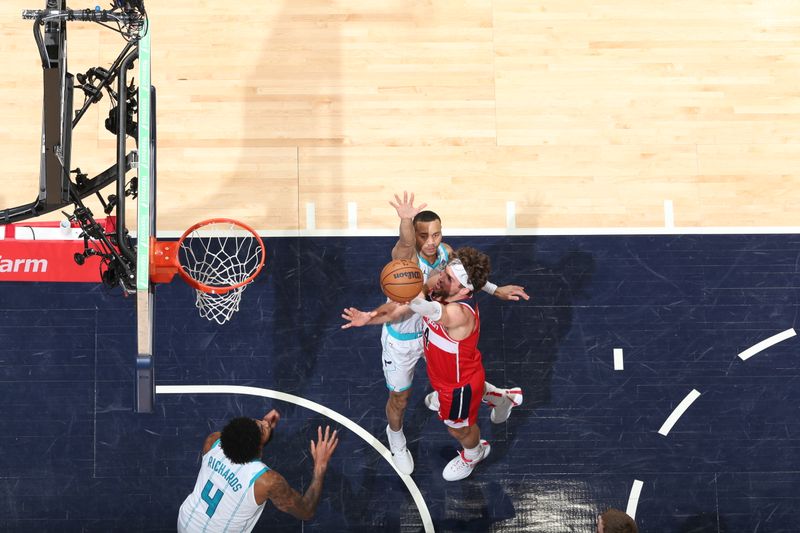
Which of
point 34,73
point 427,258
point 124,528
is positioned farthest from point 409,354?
point 34,73

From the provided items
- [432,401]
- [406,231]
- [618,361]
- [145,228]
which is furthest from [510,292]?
[145,228]

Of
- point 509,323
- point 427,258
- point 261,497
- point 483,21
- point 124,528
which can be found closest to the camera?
point 261,497

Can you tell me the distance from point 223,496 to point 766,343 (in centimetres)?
544

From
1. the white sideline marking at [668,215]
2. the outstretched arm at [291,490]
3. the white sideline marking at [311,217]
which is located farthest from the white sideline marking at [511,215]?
the outstretched arm at [291,490]

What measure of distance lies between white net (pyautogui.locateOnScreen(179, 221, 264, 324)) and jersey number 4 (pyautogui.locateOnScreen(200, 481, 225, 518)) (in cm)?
200

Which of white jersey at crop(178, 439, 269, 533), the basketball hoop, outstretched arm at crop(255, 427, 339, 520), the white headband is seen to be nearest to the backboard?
white jersey at crop(178, 439, 269, 533)

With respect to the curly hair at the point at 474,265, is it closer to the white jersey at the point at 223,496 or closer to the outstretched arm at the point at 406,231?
the outstretched arm at the point at 406,231

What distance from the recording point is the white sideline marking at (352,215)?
27.8 ft

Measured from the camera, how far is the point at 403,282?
6.61 metres

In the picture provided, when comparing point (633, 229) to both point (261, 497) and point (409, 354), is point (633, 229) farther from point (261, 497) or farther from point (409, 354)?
point (261, 497)

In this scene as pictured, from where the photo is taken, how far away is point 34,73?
862 centimetres

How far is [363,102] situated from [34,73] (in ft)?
11.3

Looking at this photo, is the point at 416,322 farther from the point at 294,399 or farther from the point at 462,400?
the point at 294,399

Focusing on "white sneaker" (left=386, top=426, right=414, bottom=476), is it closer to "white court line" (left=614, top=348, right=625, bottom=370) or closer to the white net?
Result: the white net
